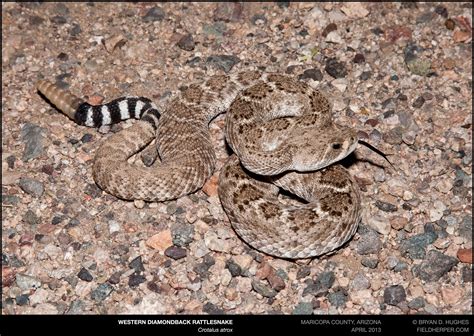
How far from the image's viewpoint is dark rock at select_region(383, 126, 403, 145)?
909 centimetres

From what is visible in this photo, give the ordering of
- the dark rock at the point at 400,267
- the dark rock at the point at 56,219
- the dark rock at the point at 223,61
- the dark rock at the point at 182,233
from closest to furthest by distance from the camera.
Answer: the dark rock at the point at 400,267, the dark rock at the point at 182,233, the dark rock at the point at 56,219, the dark rock at the point at 223,61

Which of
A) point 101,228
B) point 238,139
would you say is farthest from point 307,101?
point 101,228

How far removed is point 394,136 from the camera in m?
9.12

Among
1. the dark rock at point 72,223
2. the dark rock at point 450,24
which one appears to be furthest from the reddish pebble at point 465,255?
the dark rock at point 72,223

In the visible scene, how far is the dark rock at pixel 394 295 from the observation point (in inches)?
294

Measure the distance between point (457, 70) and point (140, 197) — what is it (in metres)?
5.09

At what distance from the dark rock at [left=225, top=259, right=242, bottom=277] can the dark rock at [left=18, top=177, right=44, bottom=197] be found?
2641 mm

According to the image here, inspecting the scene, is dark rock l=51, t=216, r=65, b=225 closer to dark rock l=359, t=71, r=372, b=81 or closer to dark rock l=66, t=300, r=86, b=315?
dark rock l=66, t=300, r=86, b=315

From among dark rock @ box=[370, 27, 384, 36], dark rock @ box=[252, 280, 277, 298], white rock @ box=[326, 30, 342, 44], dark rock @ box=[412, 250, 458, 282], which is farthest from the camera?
dark rock @ box=[370, 27, 384, 36]

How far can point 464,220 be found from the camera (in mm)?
8219

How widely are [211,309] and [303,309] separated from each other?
1.01 meters

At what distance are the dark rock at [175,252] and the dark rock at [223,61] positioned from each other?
3.31 meters

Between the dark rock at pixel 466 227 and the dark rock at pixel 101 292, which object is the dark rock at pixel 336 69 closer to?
the dark rock at pixel 466 227

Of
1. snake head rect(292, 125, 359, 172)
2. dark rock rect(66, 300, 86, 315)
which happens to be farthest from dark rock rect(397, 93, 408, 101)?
dark rock rect(66, 300, 86, 315)
